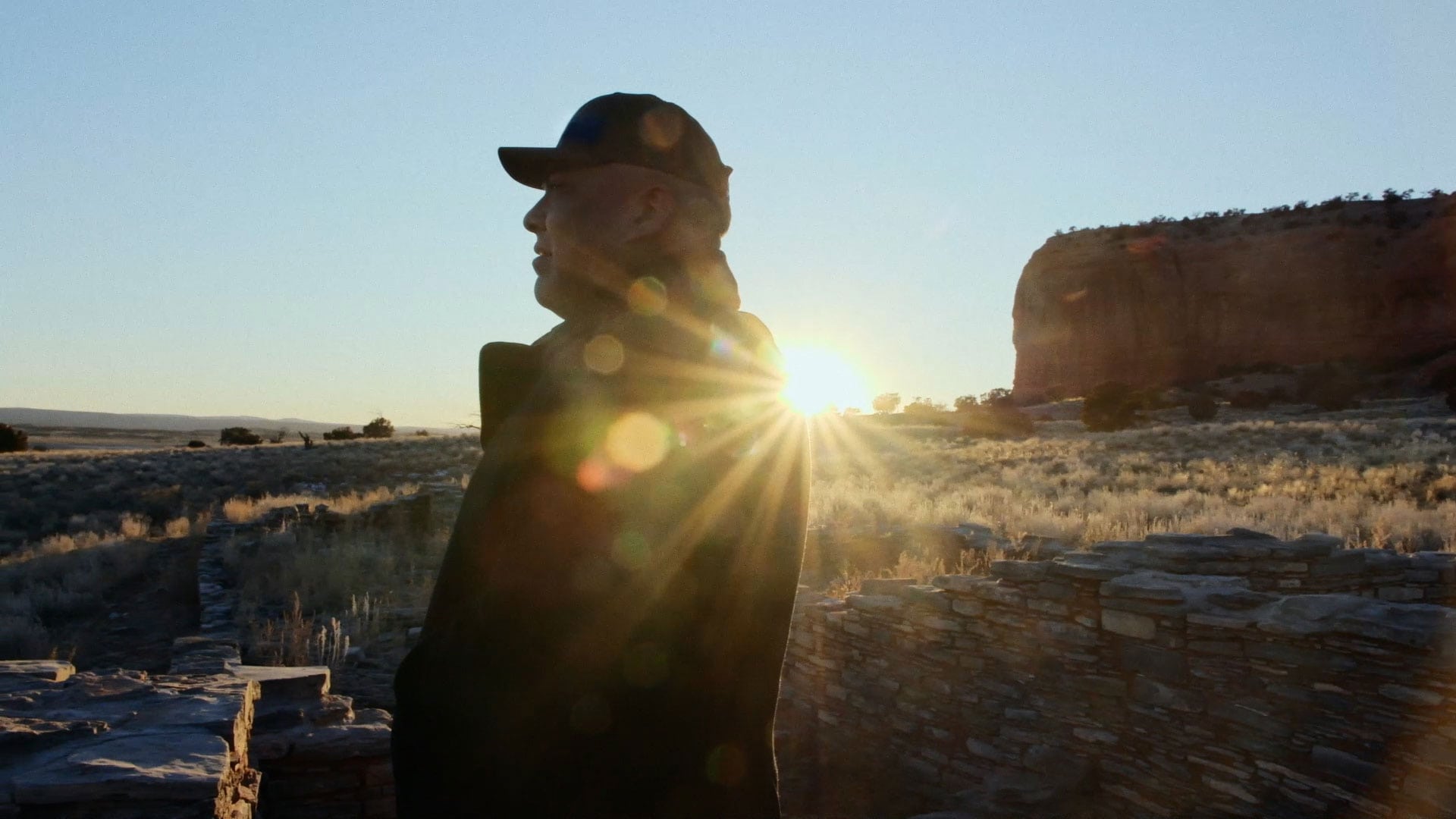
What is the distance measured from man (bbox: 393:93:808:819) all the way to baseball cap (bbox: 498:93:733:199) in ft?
0.06

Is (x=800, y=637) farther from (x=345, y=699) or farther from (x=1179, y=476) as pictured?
(x=1179, y=476)

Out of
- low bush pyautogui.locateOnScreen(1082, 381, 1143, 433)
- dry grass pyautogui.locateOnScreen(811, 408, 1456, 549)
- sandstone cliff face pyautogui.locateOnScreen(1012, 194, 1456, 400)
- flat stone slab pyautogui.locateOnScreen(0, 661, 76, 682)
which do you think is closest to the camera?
flat stone slab pyautogui.locateOnScreen(0, 661, 76, 682)

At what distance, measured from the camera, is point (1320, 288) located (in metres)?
51.6

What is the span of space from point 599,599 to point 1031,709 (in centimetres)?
563

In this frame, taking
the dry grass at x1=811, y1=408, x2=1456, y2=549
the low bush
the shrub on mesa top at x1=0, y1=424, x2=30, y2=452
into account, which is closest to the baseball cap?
the dry grass at x1=811, y1=408, x2=1456, y2=549

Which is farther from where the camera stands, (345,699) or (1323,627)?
(345,699)

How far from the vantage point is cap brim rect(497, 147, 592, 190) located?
1258mm

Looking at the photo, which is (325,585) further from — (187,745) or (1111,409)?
A: (1111,409)

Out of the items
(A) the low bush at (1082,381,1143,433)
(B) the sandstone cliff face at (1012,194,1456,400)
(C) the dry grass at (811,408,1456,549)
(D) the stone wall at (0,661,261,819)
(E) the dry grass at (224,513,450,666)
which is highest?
(B) the sandstone cliff face at (1012,194,1456,400)

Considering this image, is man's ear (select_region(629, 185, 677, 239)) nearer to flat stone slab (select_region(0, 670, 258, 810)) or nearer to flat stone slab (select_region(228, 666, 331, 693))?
flat stone slab (select_region(0, 670, 258, 810))

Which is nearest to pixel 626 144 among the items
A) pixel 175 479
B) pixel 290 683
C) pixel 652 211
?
pixel 652 211

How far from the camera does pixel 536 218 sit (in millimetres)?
1311

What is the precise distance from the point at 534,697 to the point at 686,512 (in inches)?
10.4

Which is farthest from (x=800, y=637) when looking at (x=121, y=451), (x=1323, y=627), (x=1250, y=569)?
(x=121, y=451)
